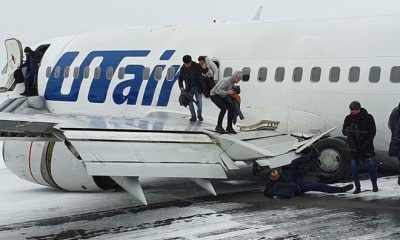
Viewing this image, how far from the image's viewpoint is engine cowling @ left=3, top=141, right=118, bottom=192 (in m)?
12.1

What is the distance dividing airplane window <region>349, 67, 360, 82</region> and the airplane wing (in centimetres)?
154

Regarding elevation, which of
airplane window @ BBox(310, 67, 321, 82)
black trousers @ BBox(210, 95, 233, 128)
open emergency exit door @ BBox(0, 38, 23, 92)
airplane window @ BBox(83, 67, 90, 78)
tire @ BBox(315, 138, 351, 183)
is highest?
open emergency exit door @ BBox(0, 38, 23, 92)

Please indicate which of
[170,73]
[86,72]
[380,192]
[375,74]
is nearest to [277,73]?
[375,74]

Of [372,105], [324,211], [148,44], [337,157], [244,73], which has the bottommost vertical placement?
[324,211]

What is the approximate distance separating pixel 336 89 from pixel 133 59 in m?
5.26

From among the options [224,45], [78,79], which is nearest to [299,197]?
[224,45]

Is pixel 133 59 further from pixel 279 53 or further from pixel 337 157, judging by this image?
pixel 337 157

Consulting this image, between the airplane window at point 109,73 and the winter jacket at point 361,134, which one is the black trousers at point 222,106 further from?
the airplane window at point 109,73

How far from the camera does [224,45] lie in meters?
14.6

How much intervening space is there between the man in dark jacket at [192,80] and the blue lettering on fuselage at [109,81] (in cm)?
140

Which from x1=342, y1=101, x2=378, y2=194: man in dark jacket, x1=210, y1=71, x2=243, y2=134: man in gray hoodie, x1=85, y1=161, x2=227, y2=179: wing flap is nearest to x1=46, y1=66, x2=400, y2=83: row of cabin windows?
x1=342, y1=101, x2=378, y2=194: man in dark jacket

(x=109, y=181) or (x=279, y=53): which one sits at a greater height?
(x=279, y=53)

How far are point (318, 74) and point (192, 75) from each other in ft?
8.45

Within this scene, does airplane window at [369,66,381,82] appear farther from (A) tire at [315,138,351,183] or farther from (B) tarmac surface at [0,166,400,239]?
(B) tarmac surface at [0,166,400,239]
